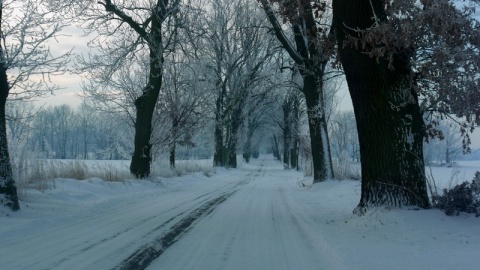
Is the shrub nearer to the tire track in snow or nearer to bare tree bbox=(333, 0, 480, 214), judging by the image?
bare tree bbox=(333, 0, 480, 214)

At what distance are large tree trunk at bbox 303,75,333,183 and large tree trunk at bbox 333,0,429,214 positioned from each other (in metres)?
9.08

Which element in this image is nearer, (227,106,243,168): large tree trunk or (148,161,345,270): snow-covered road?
(148,161,345,270): snow-covered road

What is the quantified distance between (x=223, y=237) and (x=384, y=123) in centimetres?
344

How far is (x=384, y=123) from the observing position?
7.18 m

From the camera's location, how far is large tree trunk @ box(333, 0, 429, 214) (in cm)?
700

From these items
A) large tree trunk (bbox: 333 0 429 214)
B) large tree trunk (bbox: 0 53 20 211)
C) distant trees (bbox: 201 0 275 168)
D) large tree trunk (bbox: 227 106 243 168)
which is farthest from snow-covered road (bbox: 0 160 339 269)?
large tree trunk (bbox: 227 106 243 168)

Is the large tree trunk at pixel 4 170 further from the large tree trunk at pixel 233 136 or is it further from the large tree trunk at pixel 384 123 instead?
the large tree trunk at pixel 233 136

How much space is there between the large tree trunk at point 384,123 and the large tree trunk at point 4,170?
6.41 m

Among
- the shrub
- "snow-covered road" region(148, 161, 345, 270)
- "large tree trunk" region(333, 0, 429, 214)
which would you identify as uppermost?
"large tree trunk" region(333, 0, 429, 214)

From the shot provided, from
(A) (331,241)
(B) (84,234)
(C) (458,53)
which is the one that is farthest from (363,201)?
(B) (84,234)

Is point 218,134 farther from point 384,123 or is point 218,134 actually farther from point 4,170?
point 384,123

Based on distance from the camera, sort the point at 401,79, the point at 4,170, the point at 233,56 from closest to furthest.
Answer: the point at 401,79 → the point at 4,170 → the point at 233,56

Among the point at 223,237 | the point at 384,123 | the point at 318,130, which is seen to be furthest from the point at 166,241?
the point at 318,130

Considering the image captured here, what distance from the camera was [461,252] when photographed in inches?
191
